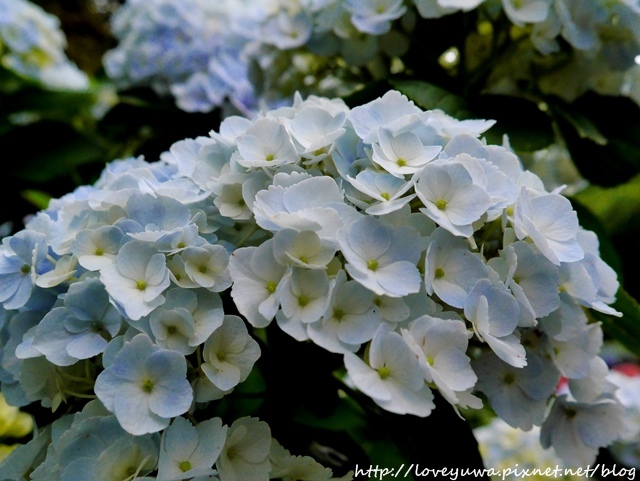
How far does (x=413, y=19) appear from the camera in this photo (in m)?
0.59

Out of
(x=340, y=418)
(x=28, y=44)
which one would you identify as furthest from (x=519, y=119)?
(x=28, y=44)

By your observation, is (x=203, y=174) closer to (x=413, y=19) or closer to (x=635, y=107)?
(x=413, y=19)

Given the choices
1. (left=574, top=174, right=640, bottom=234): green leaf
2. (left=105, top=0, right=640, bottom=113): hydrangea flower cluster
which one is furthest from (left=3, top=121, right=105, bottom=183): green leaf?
(left=574, top=174, right=640, bottom=234): green leaf

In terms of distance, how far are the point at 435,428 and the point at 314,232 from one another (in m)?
0.18

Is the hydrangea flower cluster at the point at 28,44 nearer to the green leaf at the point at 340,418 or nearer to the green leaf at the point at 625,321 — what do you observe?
the green leaf at the point at 340,418

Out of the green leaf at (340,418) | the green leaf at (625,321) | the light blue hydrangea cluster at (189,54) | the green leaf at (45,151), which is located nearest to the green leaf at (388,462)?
the green leaf at (340,418)

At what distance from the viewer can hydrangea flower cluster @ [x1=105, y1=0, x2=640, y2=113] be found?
0.56 m

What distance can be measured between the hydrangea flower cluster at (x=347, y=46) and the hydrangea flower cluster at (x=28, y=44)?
155 mm

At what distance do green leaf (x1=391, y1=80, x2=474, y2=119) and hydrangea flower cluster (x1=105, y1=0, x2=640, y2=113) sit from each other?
0.06 m

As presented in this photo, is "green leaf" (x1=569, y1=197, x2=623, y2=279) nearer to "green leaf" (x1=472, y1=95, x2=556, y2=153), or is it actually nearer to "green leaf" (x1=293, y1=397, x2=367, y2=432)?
"green leaf" (x1=472, y1=95, x2=556, y2=153)

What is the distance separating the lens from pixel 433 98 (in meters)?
0.53

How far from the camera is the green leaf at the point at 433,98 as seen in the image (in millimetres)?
520

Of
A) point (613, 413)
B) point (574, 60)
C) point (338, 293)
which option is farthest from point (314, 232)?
point (574, 60)

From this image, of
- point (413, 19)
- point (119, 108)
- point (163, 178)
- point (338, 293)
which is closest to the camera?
point (338, 293)
